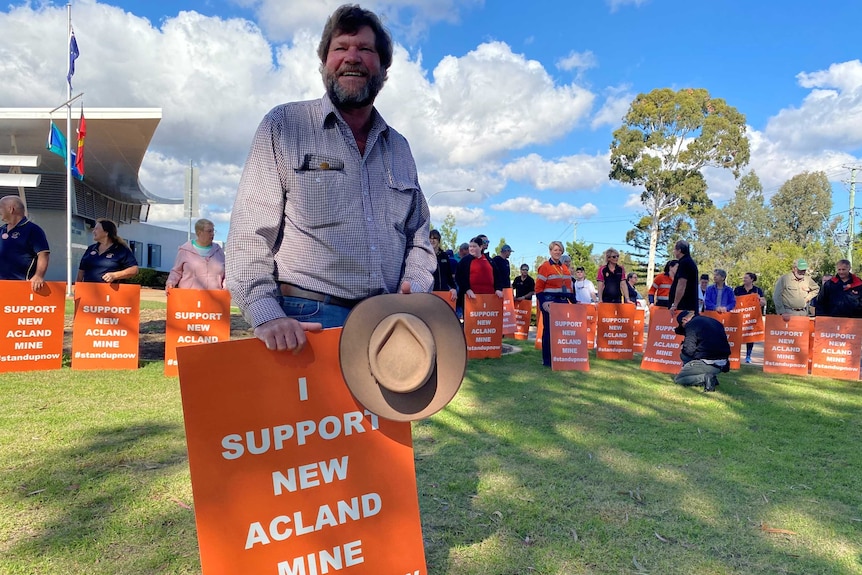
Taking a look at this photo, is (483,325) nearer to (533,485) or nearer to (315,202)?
(533,485)

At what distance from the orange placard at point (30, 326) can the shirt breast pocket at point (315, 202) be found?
5.60 m


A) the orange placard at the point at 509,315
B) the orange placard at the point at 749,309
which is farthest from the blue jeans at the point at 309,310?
the orange placard at the point at 749,309

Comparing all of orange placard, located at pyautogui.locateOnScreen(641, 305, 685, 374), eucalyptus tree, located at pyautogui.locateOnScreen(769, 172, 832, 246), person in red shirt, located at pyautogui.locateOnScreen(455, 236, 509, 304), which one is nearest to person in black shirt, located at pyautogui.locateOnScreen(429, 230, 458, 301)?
person in red shirt, located at pyautogui.locateOnScreen(455, 236, 509, 304)

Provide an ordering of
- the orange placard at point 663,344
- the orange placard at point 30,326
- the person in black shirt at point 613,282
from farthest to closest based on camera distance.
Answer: the person in black shirt at point 613,282, the orange placard at point 663,344, the orange placard at point 30,326

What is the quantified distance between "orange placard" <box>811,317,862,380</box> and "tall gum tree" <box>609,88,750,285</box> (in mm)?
27023

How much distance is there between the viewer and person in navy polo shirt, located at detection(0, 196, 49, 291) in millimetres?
5836

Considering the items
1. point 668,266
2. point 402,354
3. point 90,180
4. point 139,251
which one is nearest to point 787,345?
point 668,266

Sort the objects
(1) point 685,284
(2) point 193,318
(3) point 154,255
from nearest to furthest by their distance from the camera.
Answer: (2) point 193,318, (1) point 685,284, (3) point 154,255

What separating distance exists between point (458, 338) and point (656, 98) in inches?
1484

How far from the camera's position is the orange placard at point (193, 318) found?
20.6 feet

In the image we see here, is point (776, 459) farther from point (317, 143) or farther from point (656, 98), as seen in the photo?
point (656, 98)

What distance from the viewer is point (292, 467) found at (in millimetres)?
1697

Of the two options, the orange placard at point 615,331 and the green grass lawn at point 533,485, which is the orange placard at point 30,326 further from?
the orange placard at point 615,331

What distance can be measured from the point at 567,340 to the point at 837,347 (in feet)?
13.7
